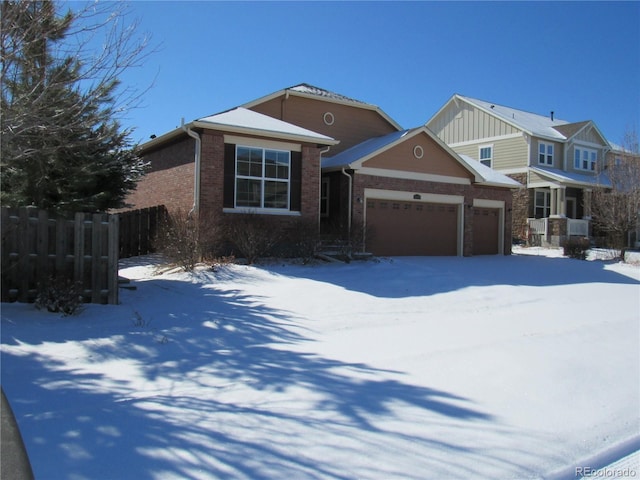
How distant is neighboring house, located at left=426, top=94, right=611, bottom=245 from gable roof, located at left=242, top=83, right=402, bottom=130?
11120 millimetres

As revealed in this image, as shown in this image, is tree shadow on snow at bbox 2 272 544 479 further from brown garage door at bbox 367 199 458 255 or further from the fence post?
brown garage door at bbox 367 199 458 255

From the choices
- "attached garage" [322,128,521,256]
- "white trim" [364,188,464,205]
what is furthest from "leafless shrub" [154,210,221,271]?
"white trim" [364,188,464,205]

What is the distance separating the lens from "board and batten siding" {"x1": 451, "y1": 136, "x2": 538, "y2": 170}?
1193 inches

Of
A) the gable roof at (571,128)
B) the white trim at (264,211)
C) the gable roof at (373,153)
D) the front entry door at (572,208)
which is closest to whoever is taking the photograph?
the white trim at (264,211)

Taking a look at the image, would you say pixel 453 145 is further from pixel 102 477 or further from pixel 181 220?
pixel 102 477

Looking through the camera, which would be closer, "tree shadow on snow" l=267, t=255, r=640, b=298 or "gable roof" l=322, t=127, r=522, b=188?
"tree shadow on snow" l=267, t=255, r=640, b=298

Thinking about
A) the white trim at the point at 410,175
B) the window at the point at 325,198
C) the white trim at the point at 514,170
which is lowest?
the window at the point at 325,198

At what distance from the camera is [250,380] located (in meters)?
5.40

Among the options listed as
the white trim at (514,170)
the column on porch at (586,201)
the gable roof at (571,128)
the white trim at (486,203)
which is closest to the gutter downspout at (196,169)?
the white trim at (486,203)

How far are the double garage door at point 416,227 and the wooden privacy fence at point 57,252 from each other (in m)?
9.46

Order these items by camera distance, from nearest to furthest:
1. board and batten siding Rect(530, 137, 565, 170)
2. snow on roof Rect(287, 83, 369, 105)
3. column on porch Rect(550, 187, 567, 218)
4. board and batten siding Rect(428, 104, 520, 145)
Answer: snow on roof Rect(287, 83, 369, 105) < column on porch Rect(550, 187, 567, 218) < board and batten siding Rect(530, 137, 565, 170) < board and batten siding Rect(428, 104, 520, 145)

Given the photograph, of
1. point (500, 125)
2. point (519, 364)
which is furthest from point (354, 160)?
point (500, 125)

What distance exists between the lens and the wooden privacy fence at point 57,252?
8.16 meters

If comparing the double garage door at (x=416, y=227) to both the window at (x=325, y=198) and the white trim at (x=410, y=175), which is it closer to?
the white trim at (x=410, y=175)
